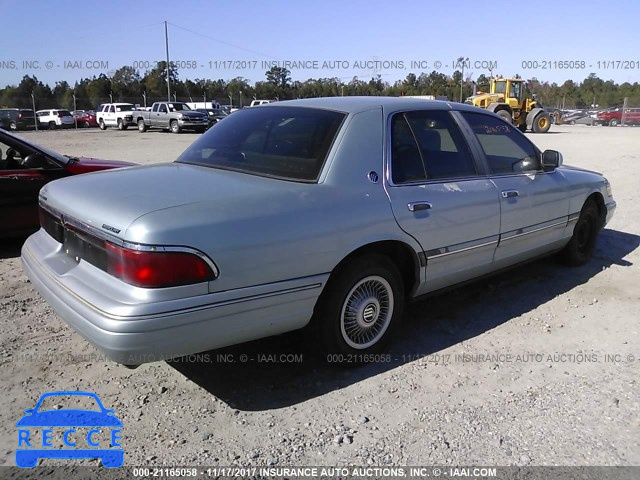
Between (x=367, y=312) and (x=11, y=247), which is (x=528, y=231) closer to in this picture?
(x=367, y=312)

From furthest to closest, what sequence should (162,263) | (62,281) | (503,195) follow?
(503,195), (62,281), (162,263)

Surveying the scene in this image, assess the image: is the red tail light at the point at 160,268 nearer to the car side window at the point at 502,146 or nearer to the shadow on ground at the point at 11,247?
the car side window at the point at 502,146

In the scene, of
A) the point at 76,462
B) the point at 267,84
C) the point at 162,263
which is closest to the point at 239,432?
the point at 76,462

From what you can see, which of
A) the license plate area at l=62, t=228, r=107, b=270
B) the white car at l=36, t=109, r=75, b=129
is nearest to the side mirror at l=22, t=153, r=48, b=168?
the license plate area at l=62, t=228, r=107, b=270

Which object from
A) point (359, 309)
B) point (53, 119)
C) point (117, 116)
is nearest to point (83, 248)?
point (359, 309)

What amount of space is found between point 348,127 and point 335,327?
4.05 feet

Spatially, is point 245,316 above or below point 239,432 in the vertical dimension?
above

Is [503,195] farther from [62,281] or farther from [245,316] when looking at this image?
[62,281]

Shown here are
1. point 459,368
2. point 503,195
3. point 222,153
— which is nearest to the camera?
point 459,368

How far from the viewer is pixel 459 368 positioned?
357 cm

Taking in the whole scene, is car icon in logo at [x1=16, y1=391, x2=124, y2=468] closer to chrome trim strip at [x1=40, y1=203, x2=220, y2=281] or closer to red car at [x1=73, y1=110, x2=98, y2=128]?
chrome trim strip at [x1=40, y1=203, x2=220, y2=281]

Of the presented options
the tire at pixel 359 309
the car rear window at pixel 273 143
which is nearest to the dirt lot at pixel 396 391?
the tire at pixel 359 309

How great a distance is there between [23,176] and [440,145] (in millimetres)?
4328

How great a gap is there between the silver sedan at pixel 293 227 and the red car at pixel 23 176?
7.59 ft
